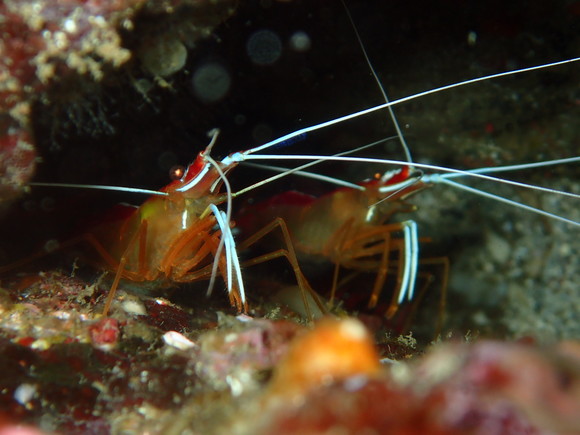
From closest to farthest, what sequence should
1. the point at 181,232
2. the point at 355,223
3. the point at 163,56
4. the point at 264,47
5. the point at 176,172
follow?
1. the point at 163,56
2. the point at 176,172
3. the point at 181,232
4. the point at 264,47
5. the point at 355,223

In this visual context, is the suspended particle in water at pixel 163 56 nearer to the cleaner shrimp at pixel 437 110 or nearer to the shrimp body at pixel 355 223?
the cleaner shrimp at pixel 437 110

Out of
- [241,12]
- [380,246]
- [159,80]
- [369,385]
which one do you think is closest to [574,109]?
[380,246]

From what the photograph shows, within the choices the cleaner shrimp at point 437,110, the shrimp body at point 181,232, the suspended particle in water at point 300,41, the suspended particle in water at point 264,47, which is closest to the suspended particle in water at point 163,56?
the shrimp body at point 181,232

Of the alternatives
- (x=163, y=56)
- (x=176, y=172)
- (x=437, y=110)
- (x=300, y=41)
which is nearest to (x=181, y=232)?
(x=176, y=172)

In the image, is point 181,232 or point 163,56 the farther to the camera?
point 181,232

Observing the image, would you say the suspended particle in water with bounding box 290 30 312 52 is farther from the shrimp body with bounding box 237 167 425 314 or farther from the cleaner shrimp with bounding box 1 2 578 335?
the shrimp body with bounding box 237 167 425 314

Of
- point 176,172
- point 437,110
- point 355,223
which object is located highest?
point 176,172

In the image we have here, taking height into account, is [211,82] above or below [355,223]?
above

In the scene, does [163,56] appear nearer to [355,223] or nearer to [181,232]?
[181,232]
